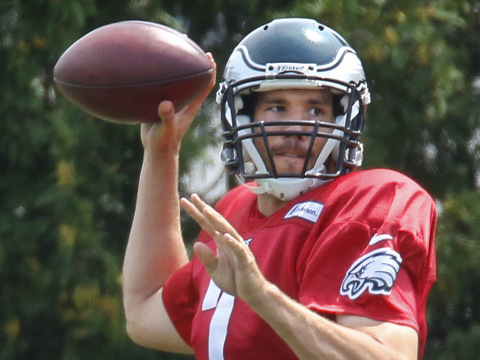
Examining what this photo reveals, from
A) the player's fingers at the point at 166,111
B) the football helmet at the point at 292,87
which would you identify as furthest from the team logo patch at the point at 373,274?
the player's fingers at the point at 166,111

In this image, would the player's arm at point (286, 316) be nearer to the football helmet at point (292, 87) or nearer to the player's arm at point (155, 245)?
the football helmet at point (292, 87)

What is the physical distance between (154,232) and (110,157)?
1999mm

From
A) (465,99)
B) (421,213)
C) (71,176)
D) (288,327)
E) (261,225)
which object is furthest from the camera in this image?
(465,99)

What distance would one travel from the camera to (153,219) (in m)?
3.64

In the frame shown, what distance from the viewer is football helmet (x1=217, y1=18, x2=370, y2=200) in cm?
323

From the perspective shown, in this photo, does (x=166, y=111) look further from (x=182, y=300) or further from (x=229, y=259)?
(x=229, y=259)

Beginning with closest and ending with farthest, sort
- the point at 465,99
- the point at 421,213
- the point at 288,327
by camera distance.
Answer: the point at 288,327, the point at 421,213, the point at 465,99

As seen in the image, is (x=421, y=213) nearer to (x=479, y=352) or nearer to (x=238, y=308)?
(x=238, y=308)

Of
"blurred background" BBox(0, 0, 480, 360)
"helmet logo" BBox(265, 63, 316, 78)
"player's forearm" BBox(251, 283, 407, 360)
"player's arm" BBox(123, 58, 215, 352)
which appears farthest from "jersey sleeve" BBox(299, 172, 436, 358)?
"blurred background" BBox(0, 0, 480, 360)

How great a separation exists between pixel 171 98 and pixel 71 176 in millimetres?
2029

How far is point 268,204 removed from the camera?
3.35m

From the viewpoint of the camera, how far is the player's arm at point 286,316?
2.68 meters

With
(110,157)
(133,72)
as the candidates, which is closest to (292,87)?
(133,72)

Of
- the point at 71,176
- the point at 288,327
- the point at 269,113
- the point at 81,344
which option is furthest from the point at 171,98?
the point at 81,344
